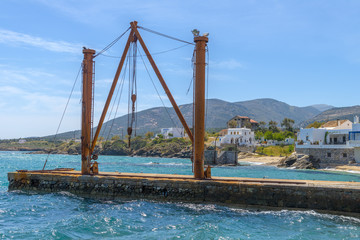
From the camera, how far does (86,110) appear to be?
80.3 feet

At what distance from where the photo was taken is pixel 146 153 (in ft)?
462

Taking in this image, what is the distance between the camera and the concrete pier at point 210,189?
18500 millimetres

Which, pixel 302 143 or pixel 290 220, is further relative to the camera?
pixel 302 143

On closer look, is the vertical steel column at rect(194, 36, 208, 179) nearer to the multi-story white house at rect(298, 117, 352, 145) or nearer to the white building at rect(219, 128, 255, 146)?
the multi-story white house at rect(298, 117, 352, 145)

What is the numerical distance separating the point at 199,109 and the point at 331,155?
171ft

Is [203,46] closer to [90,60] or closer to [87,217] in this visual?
[90,60]

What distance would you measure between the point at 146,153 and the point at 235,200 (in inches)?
4817

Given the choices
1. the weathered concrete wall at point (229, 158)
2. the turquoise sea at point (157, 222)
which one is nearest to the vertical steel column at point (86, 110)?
the turquoise sea at point (157, 222)

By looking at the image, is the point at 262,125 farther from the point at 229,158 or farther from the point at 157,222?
the point at 157,222

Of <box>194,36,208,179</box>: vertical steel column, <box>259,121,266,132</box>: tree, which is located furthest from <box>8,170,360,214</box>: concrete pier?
<box>259,121,266,132</box>: tree

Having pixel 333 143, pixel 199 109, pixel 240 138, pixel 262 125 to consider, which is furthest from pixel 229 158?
pixel 262 125

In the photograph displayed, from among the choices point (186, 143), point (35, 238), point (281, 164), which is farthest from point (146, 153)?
point (35, 238)

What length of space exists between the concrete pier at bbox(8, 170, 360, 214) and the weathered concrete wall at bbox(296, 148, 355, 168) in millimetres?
47960

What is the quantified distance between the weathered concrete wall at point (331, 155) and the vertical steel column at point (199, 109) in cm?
5047
